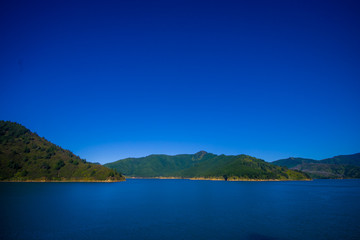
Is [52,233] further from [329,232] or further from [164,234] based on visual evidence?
[329,232]

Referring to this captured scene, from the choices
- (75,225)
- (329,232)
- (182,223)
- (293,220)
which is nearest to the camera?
(329,232)

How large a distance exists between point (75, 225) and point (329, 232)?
4552 centimetres

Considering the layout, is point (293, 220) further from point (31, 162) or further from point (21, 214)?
point (31, 162)

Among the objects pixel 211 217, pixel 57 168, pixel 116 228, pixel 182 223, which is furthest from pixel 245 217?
pixel 57 168

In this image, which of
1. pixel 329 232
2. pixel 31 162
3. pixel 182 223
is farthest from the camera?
pixel 31 162

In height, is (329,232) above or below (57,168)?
below

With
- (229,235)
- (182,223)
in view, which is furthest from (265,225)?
(182,223)

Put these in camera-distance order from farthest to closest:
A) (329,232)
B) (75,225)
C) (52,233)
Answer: (75,225) → (329,232) → (52,233)

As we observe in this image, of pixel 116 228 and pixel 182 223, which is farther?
pixel 182 223

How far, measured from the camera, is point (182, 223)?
4250cm

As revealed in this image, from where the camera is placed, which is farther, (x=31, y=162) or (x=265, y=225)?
(x=31, y=162)

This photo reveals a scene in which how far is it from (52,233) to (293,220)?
153 feet

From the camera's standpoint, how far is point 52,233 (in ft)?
113

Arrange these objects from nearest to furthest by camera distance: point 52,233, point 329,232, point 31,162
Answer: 1. point 52,233
2. point 329,232
3. point 31,162
